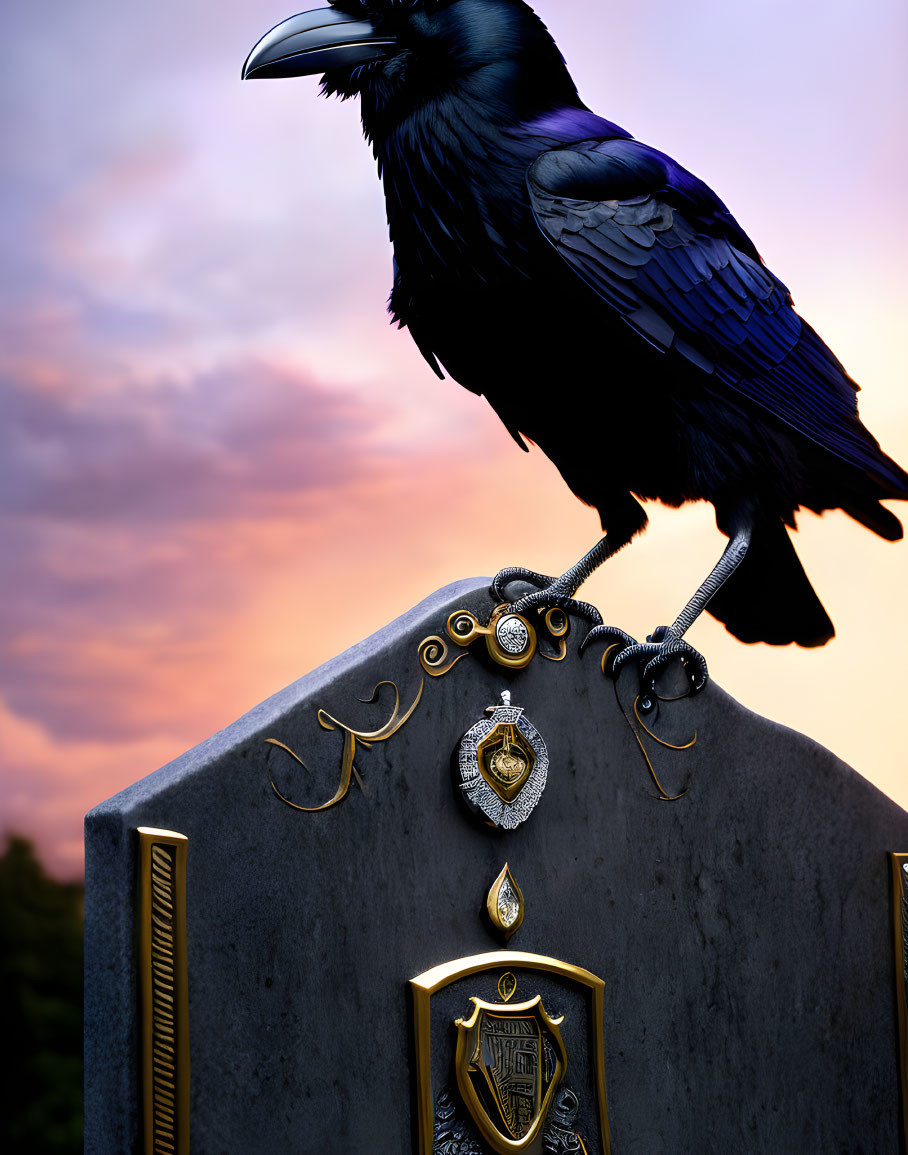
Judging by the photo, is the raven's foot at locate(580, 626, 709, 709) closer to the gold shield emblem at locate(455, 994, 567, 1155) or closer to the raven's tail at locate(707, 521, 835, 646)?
the raven's tail at locate(707, 521, 835, 646)

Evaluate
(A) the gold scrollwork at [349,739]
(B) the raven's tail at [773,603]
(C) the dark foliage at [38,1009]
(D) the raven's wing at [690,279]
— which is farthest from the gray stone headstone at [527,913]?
(C) the dark foliage at [38,1009]

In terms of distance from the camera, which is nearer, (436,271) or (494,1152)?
(494,1152)

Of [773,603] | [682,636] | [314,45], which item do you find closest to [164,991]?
[682,636]

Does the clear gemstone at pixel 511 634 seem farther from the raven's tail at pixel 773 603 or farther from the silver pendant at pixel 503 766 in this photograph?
the raven's tail at pixel 773 603

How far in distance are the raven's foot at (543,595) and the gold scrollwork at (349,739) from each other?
35 centimetres

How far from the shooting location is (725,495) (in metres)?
2.95

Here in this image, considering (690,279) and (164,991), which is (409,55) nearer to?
(690,279)

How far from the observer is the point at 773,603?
3186mm

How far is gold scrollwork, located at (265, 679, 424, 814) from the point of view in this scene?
7.55 feet

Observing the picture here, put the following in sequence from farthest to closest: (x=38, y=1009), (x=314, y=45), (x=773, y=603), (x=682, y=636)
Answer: (x=38, y=1009), (x=773, y=603), (x=682, y=636), (x=314, y=45)

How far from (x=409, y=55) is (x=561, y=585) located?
52.3 inches

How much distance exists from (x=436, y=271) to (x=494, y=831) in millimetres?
1315

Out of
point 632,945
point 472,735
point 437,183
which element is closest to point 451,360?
point 437,183

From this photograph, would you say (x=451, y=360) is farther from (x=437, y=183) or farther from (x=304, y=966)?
(x=304, y=966)
